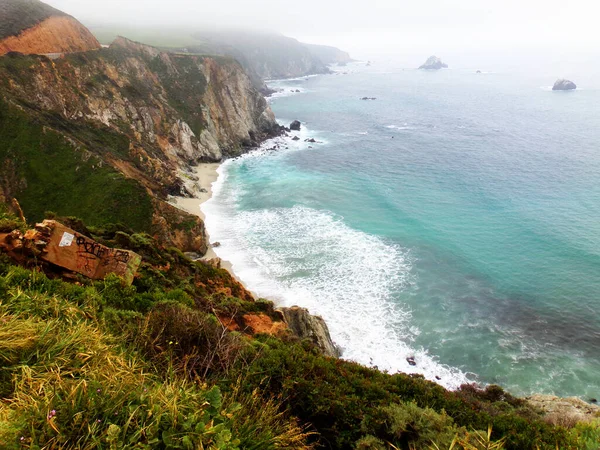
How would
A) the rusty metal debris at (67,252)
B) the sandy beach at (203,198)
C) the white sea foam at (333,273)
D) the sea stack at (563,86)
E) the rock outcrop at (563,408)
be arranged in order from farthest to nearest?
the sea stack at (563,86), the sandy beach at (203,198), the white sea foam at (333,273), the rock outcrop at (563,408), the rusty metal debris at (67,252)

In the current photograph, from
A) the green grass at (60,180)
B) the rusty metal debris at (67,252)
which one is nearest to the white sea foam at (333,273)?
the green grass at (60,180)

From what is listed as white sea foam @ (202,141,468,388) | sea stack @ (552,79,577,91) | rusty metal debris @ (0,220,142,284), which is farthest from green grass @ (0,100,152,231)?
sea stack @ (552,79,577,91)

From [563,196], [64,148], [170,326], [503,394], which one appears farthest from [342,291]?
[563,196]

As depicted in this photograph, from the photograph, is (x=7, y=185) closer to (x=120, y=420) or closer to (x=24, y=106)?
(x=24, y=106)

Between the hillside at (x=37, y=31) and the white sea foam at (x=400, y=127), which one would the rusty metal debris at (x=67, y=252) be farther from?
the white sea foam at (x=400, y=127)

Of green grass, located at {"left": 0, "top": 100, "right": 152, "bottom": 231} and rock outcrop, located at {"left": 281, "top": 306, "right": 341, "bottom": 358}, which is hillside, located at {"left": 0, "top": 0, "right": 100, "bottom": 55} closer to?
green grass, located at {"left": 0, "top": 100, "right": 152, "bottom": 231}

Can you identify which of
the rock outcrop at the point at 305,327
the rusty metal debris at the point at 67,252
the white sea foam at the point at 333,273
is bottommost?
the white sea foam at the point at 333,273

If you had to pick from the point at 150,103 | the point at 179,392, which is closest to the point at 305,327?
the point at 179,392

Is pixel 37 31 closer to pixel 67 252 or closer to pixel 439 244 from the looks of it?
pixel 67 252
